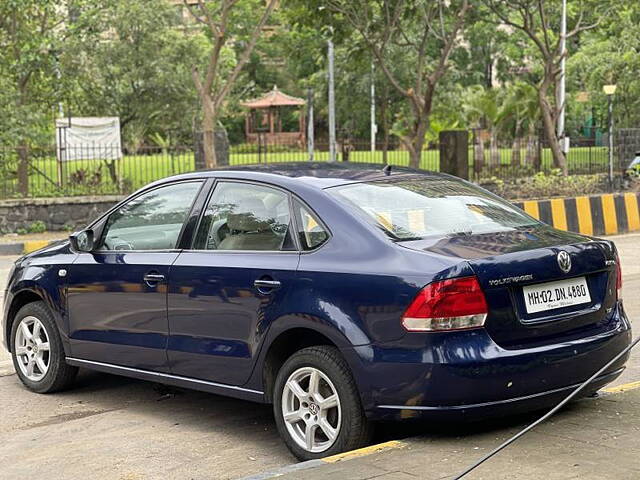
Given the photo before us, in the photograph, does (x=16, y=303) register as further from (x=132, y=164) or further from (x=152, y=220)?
(x=132, y=164)

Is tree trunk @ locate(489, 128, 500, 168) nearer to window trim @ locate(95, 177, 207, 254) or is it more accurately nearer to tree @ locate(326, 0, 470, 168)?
tree @ locate(326, 0, 470, 168)

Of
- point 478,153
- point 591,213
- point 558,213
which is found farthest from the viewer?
point 478,153

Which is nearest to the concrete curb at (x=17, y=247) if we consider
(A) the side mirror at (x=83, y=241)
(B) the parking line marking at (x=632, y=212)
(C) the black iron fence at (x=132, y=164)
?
(C) the black iron fence at (x=132, y=164)

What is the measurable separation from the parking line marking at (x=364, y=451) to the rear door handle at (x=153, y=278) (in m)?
1.71

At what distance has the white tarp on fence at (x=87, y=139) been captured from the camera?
23.0 m

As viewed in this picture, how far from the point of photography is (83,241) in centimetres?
720

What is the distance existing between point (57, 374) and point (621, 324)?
372cm

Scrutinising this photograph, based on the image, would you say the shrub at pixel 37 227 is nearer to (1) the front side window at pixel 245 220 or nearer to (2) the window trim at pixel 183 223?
(2) the window trim at pixel 183 223

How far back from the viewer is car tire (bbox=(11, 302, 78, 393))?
7438 mm

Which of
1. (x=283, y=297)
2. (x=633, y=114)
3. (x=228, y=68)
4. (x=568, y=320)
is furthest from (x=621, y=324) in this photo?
(x=228, y=68)

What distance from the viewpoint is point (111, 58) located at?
30609mm

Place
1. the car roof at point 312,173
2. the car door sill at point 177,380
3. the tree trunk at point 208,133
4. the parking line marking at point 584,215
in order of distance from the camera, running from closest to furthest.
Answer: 1. the car door sill at point 177,380
2. the car roof at point 312,173
3. the parking line marking at point 584,215
4. the tree trunk at point 208,133

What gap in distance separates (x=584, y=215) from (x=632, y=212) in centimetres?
143

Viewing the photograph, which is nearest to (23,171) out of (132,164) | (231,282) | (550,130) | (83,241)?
(132,164)
